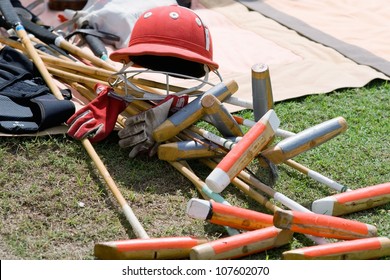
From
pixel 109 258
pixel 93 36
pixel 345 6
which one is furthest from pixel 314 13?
pixel 109 258

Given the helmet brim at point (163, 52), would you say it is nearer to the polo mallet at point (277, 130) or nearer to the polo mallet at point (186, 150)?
the polo mallet at point (277, 130)

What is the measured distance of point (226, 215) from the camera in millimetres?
3123

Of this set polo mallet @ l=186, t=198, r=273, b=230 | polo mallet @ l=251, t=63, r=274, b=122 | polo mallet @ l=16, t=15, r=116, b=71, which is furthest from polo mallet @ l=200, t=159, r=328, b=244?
polo mallet @ l=16, t=15, r=116, b=71

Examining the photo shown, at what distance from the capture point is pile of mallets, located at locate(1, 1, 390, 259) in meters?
2.97

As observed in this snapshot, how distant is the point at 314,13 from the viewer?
20.4 feet

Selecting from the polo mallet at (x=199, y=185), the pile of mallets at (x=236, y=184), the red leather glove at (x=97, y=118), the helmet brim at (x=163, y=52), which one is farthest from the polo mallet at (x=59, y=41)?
the polo mallet at (x=199, y=185)

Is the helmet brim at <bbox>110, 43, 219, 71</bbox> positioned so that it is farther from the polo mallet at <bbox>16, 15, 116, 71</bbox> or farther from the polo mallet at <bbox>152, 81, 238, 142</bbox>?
the polo mallet at <bbox>16, 15, 116, 71</bbox>

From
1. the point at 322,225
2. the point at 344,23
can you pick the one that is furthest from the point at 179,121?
the point at 344,23

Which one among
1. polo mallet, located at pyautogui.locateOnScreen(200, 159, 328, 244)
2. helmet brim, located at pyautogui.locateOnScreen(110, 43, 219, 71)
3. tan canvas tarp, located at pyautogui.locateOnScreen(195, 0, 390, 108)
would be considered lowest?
tan canvas tarp, located at pyautogui.locateOnScreen(195, 0, 390, 108)

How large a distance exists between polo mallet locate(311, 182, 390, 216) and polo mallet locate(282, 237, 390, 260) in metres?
0.31

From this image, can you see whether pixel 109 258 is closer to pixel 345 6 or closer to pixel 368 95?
pixel 368 95

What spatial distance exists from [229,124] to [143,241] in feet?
3.53

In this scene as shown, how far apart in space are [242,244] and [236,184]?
0.60 meters

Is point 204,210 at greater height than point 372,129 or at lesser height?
greater
